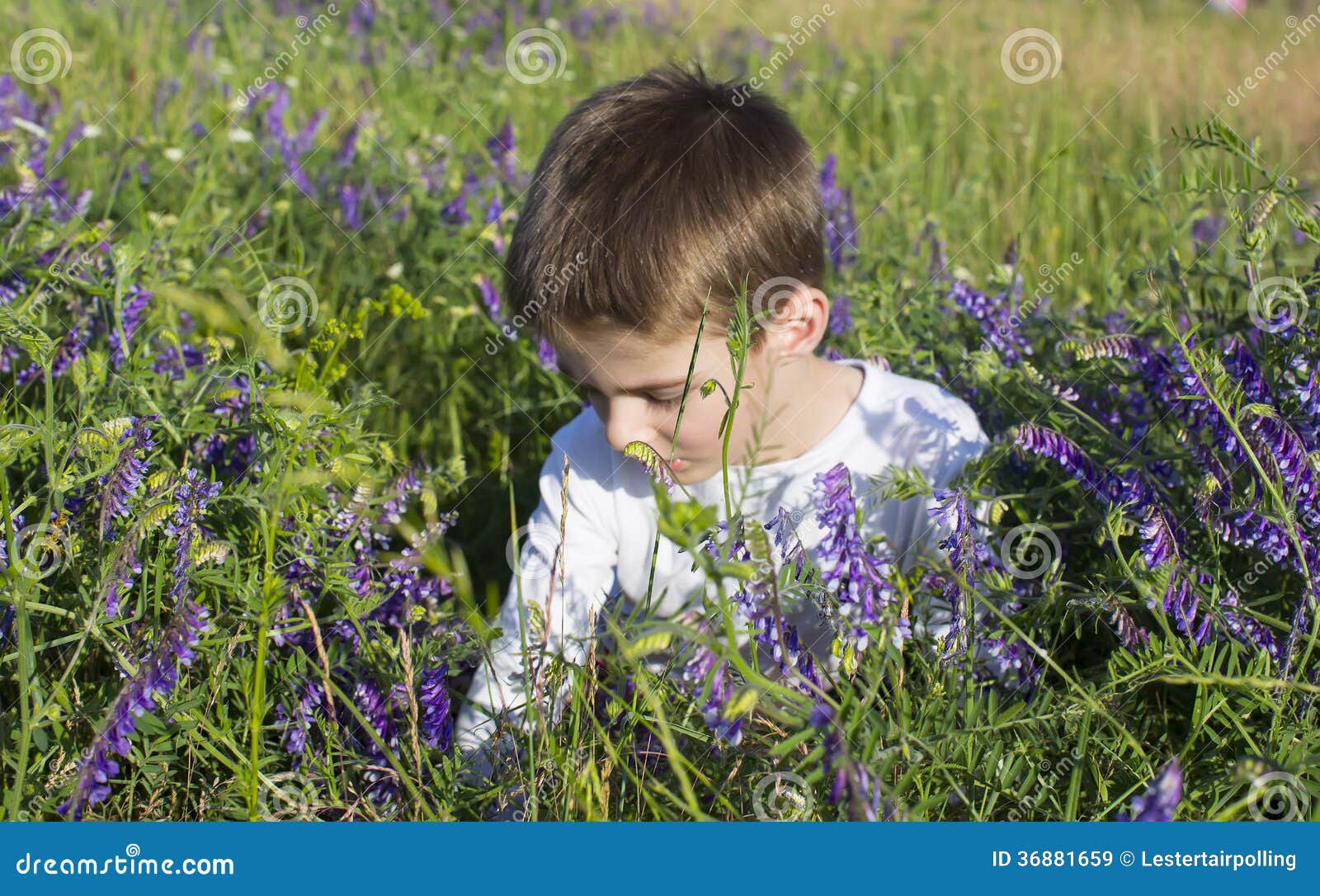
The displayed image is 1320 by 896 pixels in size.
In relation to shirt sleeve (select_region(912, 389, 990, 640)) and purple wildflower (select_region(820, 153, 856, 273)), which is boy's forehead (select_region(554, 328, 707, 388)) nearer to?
shirt sleeve (select_region(912, 389, 990, 640))

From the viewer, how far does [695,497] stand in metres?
2.32

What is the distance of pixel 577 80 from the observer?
517 centimetres

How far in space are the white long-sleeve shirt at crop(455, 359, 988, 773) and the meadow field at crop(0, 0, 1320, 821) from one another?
12cm

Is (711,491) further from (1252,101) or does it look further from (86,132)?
(1252,101)

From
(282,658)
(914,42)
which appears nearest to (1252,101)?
(914,42)

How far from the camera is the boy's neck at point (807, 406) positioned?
90.8 inches

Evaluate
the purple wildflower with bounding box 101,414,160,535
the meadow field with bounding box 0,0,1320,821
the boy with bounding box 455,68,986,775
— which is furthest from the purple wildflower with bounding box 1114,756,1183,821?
the purple wildflower with bounding box 101,414,160,535

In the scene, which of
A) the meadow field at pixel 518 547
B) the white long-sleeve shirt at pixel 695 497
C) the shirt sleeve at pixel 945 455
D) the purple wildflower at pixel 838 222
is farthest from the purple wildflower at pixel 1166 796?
the purple wildflower at pixel 838 222

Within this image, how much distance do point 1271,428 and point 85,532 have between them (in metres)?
1.82

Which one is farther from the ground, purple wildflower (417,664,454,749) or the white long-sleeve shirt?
the white long-sleeve shirt

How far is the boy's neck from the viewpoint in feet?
7.57

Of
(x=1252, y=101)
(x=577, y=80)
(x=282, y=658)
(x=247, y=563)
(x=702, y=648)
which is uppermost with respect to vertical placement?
(x=577, y=80)

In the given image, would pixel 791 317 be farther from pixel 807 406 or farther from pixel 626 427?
pixel 626 427

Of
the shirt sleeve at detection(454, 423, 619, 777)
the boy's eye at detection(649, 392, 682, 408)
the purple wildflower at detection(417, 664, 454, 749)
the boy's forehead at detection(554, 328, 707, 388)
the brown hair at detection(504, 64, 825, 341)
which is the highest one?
the brown hair at detection(504, 64, 825, 341)
